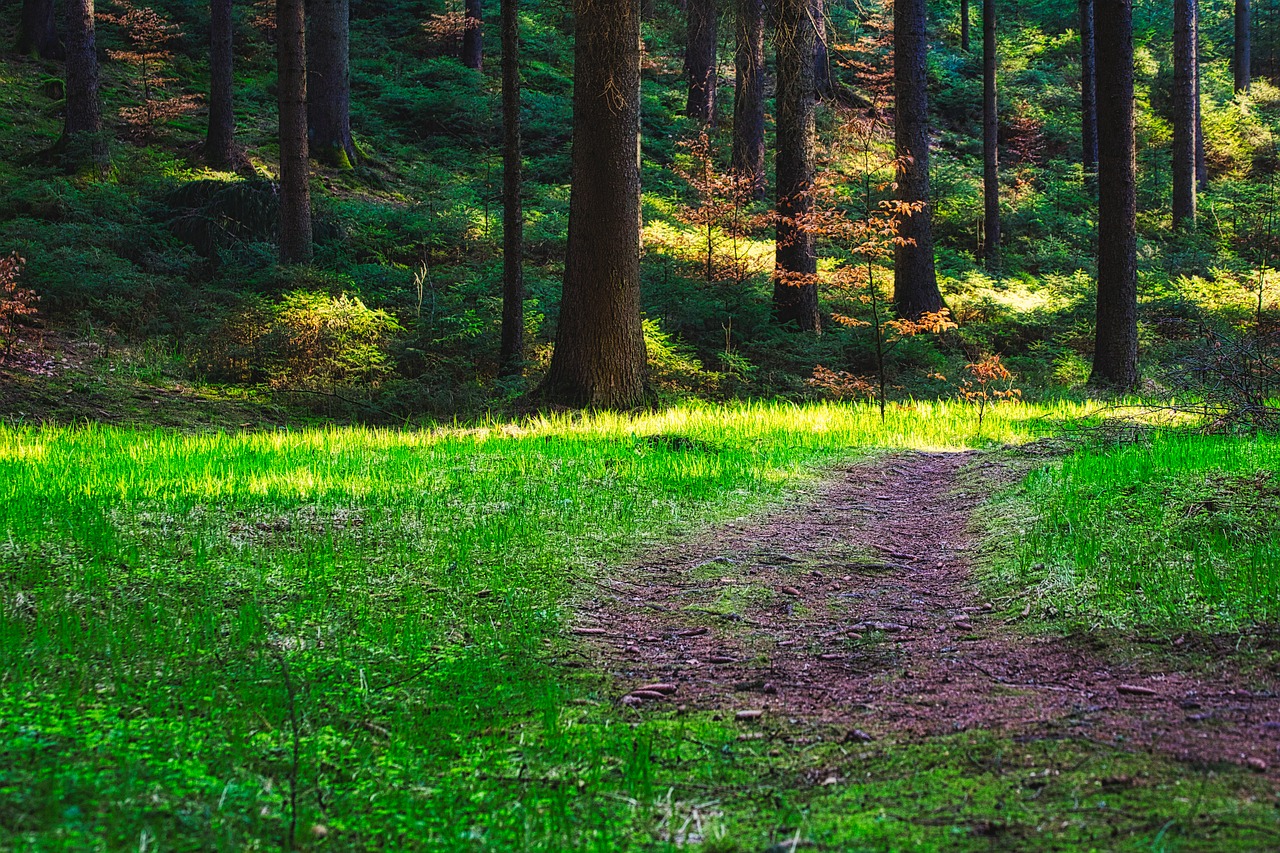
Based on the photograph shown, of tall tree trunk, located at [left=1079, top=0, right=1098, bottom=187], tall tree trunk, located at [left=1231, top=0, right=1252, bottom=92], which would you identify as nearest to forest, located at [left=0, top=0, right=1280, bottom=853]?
tall tree trunk, located at [left=1079, top=0, right=1098, bottom=187]

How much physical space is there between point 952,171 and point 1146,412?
18.1 meters

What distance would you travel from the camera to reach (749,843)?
2.31m

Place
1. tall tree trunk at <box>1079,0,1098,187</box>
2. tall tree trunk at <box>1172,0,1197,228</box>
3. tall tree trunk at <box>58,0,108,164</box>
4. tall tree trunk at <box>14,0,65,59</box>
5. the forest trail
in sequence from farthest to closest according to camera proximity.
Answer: tall tree trunk at <box>1079,0,1098,187</box>
tall tree trunk at <box>14,0,65,59</box>
tall tree trunk at <box>1172,0,1197,228</box>
tall tree trunk at <box>58,0,108,164</box>
the forest trail

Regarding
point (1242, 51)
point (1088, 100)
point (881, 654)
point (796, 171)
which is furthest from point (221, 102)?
point (1242, 51)

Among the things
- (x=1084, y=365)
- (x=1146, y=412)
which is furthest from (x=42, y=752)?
(x=1084, y=365)

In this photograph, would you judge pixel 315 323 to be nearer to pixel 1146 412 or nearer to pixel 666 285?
pixel 666 285

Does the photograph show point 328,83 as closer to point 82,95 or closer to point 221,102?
point 221,102

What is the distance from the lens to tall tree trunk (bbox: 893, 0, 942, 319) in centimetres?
1609

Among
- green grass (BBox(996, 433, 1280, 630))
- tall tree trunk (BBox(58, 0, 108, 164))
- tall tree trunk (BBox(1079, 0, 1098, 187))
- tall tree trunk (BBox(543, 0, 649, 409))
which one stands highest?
tall tree trunk (BBox(1079, 0, 1098, 187))

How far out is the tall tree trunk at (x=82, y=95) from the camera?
695 inches

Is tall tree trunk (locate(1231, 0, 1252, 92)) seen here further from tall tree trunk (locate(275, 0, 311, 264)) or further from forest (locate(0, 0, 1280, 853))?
tall tree trunk (locate(275, 0, 311, 264))

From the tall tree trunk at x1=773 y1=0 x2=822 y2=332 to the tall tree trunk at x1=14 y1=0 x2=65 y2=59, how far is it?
65.3 ft

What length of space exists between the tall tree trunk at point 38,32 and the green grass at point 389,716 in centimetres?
2283

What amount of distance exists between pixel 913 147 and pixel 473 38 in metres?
18.1
